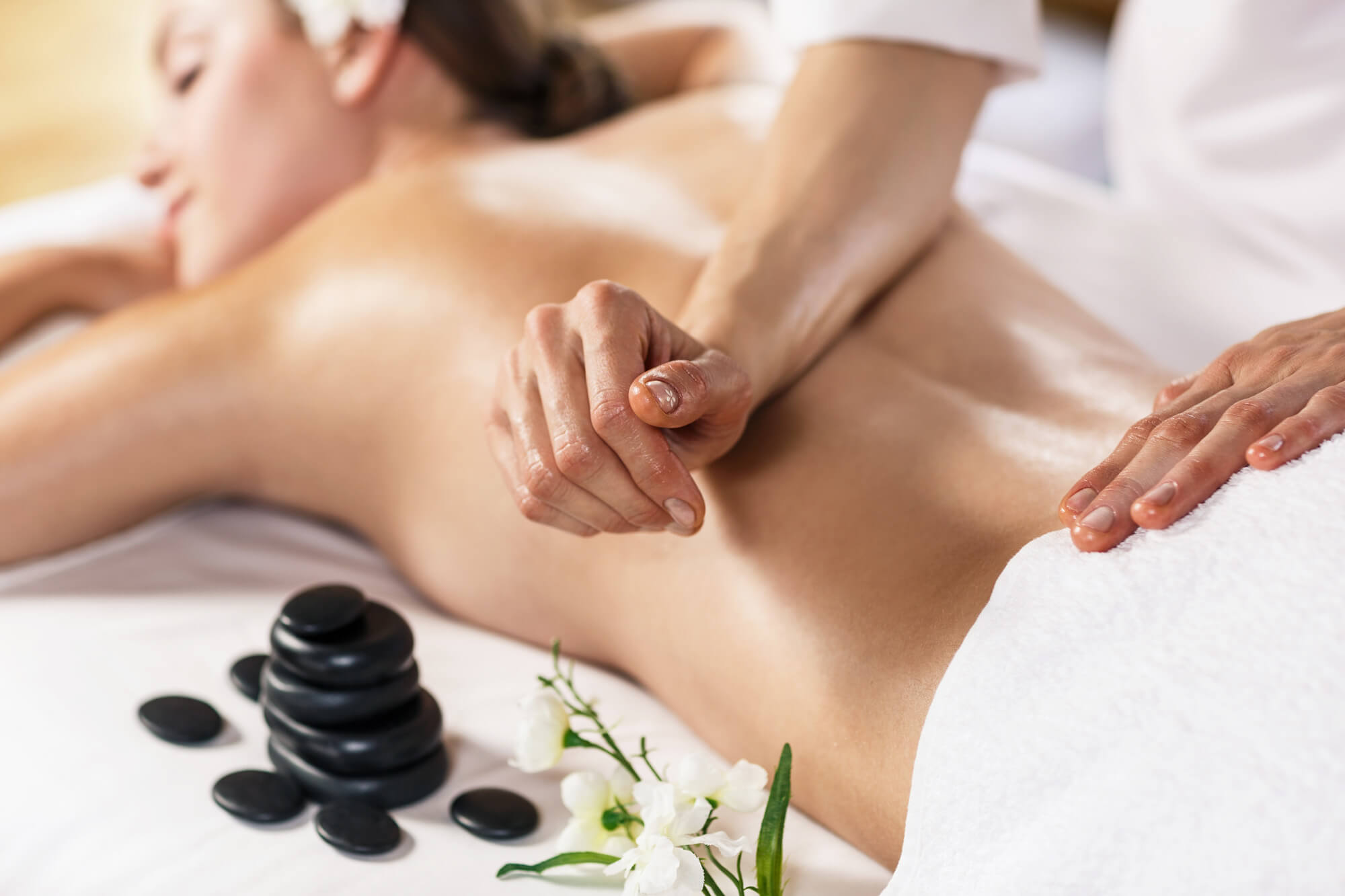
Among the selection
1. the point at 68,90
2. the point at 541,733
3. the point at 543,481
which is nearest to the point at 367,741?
the point at 541,733

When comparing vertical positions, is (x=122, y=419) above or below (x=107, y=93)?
above

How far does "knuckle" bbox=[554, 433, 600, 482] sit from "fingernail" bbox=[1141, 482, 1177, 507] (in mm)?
316

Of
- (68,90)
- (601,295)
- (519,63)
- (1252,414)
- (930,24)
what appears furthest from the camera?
(68,90)

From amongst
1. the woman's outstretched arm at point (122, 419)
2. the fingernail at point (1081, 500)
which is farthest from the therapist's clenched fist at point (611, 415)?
the woman's outstretched arm at point (122, 419)

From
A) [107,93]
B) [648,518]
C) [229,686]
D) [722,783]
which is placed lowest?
[107,93]

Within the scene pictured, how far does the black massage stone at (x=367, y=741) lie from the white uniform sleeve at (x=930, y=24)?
2.28 ft

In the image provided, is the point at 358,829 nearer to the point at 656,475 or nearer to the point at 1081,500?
the point at 656,475

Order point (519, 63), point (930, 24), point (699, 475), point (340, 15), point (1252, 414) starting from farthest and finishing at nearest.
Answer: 1. point (519, 63)
2. point (340, 15)
3. point (930, 24)
4. point (699, 475)
5. point (1252, 414)

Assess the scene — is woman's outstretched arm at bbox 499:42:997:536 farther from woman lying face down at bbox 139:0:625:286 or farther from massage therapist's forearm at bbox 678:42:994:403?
woman lying face down at bbox 139:0:625:286

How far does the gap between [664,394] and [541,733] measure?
0.25 m

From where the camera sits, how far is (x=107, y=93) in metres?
2.66

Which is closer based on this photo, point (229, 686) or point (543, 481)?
point (543, 481)

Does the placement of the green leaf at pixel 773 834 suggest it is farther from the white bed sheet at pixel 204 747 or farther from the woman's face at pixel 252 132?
the woman's face at pixel 252 132

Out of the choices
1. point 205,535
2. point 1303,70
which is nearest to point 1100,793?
point 205,535
